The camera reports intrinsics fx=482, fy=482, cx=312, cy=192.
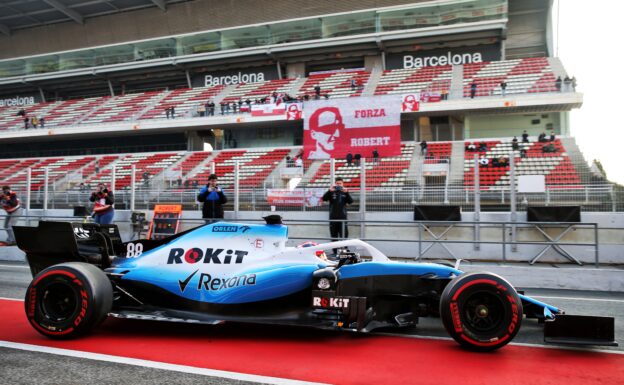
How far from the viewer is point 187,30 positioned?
112 feet

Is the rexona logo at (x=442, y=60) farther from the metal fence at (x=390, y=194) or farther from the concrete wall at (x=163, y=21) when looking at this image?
the metal fence at (x=390, y=194)

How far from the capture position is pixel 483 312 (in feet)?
13.5

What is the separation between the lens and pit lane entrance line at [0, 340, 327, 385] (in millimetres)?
3391

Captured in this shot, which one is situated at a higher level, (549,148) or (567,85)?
(567,85)

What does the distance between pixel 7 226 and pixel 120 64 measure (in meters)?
22.8

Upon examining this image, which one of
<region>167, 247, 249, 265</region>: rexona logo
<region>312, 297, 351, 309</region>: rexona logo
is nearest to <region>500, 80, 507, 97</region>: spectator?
A: <region>167, 247, 249, 265</region>: rexona logo

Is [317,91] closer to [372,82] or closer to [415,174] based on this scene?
[372,82]

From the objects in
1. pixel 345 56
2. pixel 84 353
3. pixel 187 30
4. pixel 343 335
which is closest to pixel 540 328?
pixel 343 335

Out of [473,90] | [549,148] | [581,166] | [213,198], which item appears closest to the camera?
[581,166]

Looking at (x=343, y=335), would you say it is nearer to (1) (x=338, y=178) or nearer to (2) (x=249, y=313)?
(2) (x=249, y=313)

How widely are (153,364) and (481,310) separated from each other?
272 centimetres

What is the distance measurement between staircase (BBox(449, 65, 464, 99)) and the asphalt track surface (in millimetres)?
20322

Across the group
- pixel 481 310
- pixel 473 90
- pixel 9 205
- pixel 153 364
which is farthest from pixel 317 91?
A: pixel 153 364

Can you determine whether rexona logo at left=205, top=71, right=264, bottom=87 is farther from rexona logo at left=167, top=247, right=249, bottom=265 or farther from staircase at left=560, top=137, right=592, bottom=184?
rexona logo at left=167, top=247, right=249, bottom=265
